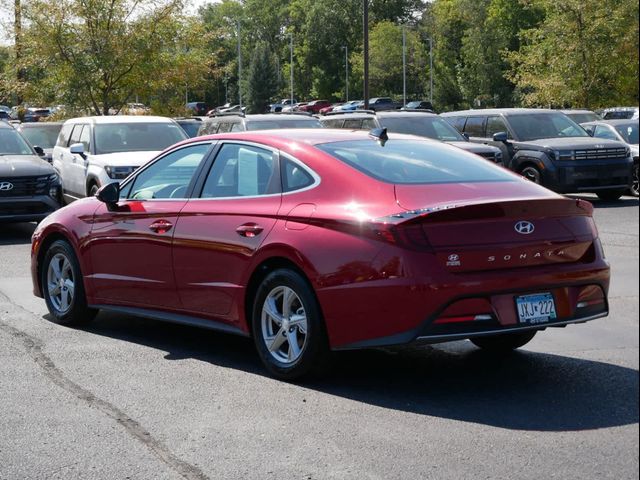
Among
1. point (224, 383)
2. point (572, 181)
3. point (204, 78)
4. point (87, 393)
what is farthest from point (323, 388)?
point (204, 78)

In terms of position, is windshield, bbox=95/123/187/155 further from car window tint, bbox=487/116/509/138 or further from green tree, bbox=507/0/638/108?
green tree, bbox=507/0/638/108

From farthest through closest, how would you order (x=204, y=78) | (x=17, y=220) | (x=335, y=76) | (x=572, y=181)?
1. (x=335, y=76)
2. (x=204, y=78)
3. (x=572, y=181)
4. (x=17, y=220)

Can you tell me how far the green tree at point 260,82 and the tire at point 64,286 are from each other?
83834 mm

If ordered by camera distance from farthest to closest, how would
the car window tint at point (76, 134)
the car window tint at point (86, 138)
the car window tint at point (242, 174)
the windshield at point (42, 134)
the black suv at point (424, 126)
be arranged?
the windshield at point (42, 134) < the black suv at point (424, 126) < the car window tint at point (76, 134) < the car window tint at point (86, 138) < the car window tint at point (242, 174)

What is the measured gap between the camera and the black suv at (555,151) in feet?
59.9

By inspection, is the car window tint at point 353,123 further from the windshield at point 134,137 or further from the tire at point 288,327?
the tire at point 288,327

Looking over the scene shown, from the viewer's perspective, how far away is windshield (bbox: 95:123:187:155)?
17.7 metres

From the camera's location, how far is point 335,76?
289 ft

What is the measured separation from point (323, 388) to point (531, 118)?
15.1 m

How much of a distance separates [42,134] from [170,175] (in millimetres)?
17222

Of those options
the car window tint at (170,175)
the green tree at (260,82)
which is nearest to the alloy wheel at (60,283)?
the car window tint at (170,175)

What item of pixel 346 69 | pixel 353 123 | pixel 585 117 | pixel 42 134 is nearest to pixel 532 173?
→ pixel 353 123

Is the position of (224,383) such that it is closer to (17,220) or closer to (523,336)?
(523,336)

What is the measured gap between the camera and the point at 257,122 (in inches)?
722
